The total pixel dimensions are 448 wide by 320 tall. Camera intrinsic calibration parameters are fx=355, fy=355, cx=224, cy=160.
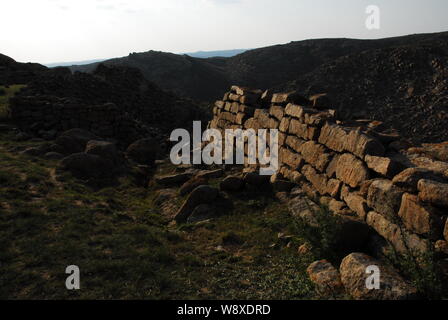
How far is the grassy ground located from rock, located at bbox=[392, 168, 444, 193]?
6.50 ft

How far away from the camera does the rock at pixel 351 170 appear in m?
6.98

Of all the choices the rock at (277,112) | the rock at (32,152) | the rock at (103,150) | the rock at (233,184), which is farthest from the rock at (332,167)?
the rock at (32,152)

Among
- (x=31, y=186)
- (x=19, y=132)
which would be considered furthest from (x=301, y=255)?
(x=19, y=132)

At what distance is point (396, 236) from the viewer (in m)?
5.55

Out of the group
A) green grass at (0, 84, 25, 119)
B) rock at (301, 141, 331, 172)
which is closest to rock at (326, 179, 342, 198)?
rock at (301, 141, 331, 172)

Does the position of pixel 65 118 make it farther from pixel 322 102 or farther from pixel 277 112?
pixel 322 102

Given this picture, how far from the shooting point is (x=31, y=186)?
31.5 ft

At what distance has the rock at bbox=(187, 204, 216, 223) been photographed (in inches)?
349

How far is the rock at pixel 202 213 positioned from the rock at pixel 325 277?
3699 millimetres

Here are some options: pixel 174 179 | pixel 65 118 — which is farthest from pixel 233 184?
pixel 65 118

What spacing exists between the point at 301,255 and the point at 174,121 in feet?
71.2

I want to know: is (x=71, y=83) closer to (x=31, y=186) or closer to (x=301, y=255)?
(x=31, y=186)

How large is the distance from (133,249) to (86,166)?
20.3 feet

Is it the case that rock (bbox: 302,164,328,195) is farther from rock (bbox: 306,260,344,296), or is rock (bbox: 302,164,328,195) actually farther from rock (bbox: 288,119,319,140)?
rock (bbox: 306,260,344,296)
